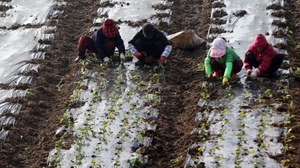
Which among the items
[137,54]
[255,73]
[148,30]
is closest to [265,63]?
[255,73]

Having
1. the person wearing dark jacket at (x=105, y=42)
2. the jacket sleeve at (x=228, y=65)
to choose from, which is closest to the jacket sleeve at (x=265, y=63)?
the jacket sleeve at (x=228, y=65)

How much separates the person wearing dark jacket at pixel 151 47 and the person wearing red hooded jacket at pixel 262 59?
1571 millimetres

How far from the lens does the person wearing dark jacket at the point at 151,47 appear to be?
7273 mm

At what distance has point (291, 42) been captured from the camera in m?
7.89

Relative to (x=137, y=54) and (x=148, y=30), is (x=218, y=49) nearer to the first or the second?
(x=148, y=30)

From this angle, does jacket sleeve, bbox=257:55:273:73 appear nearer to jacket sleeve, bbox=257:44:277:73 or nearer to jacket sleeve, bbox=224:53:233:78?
jacket sleeve, bbox=257:44:277:73

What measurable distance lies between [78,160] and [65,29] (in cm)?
525

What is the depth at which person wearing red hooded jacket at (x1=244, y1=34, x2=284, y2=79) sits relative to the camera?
6.24m

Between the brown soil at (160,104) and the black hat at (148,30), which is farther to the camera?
the black hat at (148,30)

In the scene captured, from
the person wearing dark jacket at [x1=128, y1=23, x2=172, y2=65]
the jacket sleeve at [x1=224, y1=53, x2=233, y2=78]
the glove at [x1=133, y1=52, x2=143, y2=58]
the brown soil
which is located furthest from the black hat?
the jacket sleeve at [x1=224, y1=53, x2=233, y2=78]

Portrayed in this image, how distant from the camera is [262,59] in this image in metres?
6.40

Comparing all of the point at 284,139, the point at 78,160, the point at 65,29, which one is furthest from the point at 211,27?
the point at 78,160

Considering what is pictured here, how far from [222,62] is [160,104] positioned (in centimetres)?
129

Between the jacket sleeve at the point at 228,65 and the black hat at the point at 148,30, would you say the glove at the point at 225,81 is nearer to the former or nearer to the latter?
the jacket sleeve at the point at 228,65
